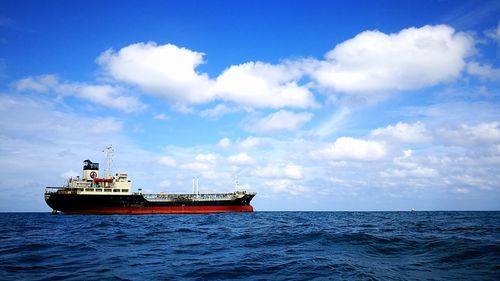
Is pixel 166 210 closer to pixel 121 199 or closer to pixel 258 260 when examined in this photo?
pixel 121 199

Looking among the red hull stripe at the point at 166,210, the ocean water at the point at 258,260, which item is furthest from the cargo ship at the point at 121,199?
the ocean water at the point at 258,260

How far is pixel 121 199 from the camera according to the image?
253 ft

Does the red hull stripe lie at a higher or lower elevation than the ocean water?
lower

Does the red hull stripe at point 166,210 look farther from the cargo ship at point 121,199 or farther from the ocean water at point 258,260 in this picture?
the ocean water at point 258,260

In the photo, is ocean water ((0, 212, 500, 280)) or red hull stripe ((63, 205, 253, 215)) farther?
red hull stripe ((63, 205, 253, 215))

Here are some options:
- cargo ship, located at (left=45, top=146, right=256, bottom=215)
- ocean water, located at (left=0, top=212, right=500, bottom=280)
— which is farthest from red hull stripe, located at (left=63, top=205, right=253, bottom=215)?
ocean water, located at (left=0, top=212, right=500, bottom=280)

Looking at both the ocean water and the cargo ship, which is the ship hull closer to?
the cargo ship

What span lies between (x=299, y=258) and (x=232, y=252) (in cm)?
415

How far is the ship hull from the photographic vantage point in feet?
247

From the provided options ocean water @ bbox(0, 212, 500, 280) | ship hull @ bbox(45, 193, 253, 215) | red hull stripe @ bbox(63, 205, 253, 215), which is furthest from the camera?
red hull stripe @ bbox(63, 205, 253, 215)

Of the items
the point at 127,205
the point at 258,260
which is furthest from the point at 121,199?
the point at 258,260

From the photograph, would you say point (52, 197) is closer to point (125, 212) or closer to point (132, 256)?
point (125, 212)

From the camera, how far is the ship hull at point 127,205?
75188 millimetres

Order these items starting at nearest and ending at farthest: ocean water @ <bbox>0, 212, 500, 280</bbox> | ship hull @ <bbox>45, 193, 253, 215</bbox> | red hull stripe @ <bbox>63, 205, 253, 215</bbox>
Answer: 1. ocean water @ <bbox>0, 212, 500, 280</bbox>
2. ship hull @ <bbox>45, 193, 253, 215</bbox>
3. red hull stripe @ <bbox>63, 205, 253, 215</bbox>
